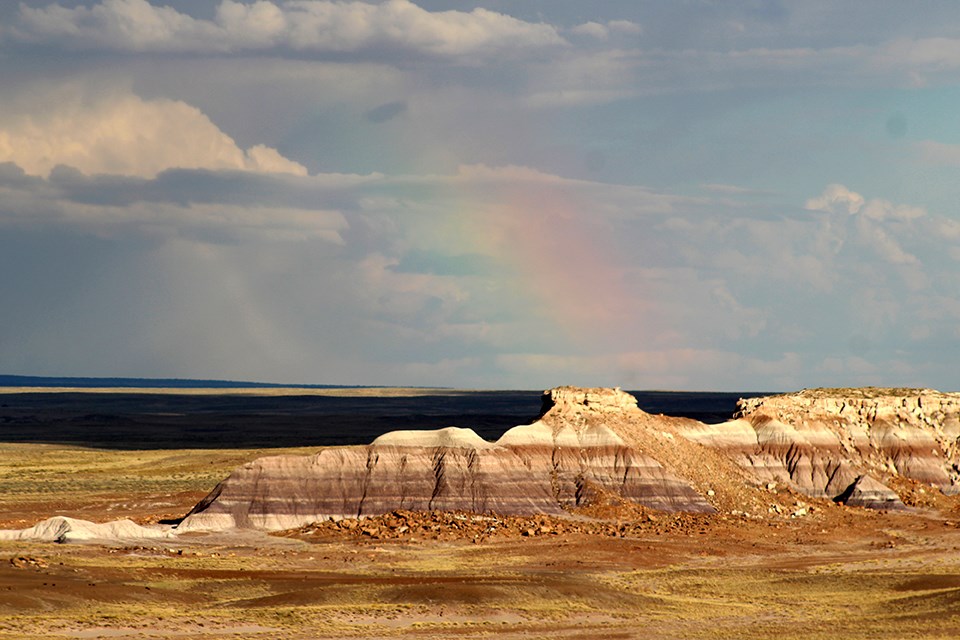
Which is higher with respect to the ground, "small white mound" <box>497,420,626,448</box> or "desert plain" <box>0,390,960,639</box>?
"small white mound" <box>497,420,626,448</box>

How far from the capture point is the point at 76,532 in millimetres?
78812

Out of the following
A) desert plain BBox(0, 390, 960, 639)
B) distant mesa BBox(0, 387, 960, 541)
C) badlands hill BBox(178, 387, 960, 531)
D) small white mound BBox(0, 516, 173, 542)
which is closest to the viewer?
desert plain BBox(0, 390, 960, 639)

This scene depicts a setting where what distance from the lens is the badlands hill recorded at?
86938 mm

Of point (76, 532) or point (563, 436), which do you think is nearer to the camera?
point (76, 532)

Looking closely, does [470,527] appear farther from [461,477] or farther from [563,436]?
[563,436]

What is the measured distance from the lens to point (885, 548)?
8950 centimetres

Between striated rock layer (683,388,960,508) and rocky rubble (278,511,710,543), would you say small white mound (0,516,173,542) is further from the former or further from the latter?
striated rock layer (683,388,960,508)

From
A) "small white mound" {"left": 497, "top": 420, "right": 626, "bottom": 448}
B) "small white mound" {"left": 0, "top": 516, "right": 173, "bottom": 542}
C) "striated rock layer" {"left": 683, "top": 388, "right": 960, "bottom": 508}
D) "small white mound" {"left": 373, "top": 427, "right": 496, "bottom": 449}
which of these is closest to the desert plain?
"small white mound" {"left": 0, "top": 516, "right": 173, "bottom": 542}

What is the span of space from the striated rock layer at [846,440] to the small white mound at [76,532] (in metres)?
42.6

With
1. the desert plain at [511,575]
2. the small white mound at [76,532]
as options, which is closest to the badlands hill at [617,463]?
the desert plain at [511,575]

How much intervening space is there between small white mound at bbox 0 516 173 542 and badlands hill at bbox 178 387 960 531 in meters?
3.23

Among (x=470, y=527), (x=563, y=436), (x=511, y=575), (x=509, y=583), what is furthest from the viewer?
(x=563, y=436)

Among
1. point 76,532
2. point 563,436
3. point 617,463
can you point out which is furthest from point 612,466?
point 76,532

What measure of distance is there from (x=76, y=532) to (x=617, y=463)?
117ft
